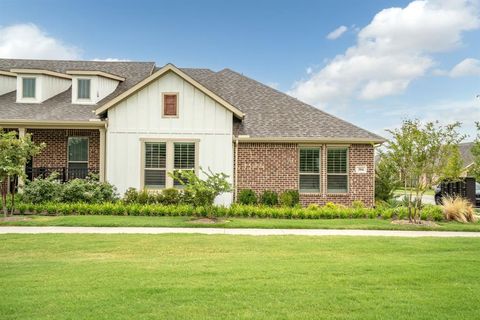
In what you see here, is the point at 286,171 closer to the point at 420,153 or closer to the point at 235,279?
the point at 420,153

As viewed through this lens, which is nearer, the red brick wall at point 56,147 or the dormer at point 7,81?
the red brick wall at point 56,147

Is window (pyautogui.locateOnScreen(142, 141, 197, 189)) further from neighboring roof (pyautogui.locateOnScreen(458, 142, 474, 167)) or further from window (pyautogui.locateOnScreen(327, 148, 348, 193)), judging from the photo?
neighboring roof (pyautogui.locateOnScreen(458, 142, 474, 167))

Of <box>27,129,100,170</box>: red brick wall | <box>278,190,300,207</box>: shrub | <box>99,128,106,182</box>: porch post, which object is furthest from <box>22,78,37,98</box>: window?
<box>278,190,300,207</box>: shrub

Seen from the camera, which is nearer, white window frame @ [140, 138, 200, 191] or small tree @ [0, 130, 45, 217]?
small tree @ [0, 130, 45, 217]

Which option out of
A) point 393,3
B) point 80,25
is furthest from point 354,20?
point 80,25

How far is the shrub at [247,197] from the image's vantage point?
1678 centimetres

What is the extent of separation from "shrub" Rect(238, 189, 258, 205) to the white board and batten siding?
754mm

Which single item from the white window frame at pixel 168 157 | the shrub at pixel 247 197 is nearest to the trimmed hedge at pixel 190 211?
the shrub at pixel 247 197

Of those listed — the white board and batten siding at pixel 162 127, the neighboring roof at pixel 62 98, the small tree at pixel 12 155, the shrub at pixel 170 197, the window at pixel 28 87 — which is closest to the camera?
the small tree at pixel 12 155

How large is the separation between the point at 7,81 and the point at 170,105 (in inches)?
383

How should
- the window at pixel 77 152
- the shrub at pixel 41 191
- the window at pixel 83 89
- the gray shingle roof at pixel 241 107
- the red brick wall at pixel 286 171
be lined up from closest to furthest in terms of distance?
the shrub at pixel 41 191
the red brick wall at pixel 286 171
the gray shingle roof at pixel 241 107
the window at pixel 77 152
the window at pixel 83 89

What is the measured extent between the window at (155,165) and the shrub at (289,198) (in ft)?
15.9

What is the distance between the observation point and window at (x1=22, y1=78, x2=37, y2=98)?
19.7 meters

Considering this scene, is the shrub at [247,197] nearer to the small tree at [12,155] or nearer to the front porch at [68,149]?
the front porch at [68,149]
